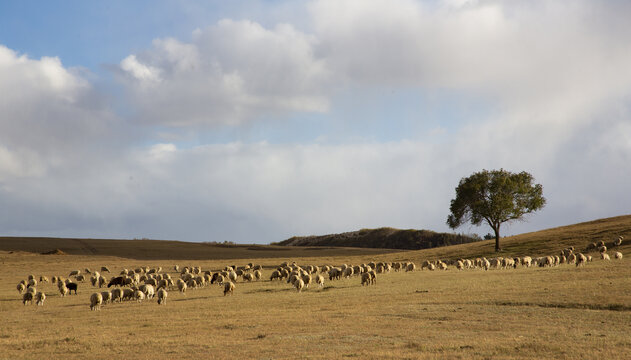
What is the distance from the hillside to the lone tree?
179 feet

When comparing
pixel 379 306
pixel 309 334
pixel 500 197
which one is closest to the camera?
pixel 309 334

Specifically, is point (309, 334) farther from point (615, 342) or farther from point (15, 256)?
point (15, 256)

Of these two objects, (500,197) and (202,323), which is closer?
(202,323)

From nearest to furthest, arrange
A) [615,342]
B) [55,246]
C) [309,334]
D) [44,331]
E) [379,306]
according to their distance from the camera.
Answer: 1. [615,342]
2. [309,334]
3. [44,331]
4. [379,306]
5. [55,246]

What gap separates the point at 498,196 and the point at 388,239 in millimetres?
69094

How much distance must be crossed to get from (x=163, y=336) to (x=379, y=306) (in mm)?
11170

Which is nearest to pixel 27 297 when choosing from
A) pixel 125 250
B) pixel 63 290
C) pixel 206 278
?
pixel 63 290

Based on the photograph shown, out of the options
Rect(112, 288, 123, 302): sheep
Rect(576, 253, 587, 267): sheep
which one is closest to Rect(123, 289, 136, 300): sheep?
Rect(112, 288, 123, 302): sheep

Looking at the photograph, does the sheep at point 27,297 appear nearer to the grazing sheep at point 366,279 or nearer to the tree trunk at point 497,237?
the grazing sheep at point 366,279

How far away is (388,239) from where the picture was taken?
141 m

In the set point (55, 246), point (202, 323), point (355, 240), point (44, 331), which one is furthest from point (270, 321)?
point (355, 240)

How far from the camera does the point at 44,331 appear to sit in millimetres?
22422

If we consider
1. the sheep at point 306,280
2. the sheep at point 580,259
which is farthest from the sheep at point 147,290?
the sheep at point 580,259

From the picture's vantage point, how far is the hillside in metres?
133
